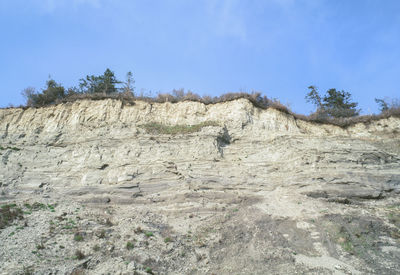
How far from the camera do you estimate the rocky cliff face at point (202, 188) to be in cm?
1073

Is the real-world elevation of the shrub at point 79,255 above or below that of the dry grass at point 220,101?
below

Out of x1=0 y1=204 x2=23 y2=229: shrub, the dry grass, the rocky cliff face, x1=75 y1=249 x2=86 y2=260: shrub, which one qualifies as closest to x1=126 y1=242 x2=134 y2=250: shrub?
the rocky cliff face

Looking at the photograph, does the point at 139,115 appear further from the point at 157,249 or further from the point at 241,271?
the point at 241,271

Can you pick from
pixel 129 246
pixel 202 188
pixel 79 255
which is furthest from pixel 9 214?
pixel 202 188

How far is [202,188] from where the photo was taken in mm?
15125

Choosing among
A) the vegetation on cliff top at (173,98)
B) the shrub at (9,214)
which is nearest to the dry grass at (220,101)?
the vegetation on cliff top at (173,98)

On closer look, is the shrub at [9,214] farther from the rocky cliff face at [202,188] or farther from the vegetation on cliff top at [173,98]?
the vegetation on cliff top at [173,98]

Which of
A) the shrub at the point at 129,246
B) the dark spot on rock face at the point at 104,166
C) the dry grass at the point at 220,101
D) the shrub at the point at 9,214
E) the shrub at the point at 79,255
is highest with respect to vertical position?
the dry grass at the point at 220,101

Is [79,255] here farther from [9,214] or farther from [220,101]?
[220,101]

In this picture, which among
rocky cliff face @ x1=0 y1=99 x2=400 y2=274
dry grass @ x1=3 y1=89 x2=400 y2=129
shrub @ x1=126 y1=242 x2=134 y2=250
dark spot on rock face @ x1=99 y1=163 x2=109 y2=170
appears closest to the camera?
rocky cliff face @ x1=0 y1=99 x2=400 y2=274

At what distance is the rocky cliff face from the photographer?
423 inches

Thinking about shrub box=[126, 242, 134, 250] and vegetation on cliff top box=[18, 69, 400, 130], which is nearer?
shrub box=[126, 242, 134, 250]

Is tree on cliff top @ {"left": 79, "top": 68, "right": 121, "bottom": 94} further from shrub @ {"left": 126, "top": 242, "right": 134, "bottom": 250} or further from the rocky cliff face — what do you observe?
shrub @ {"left": 126, "top": 242, "right": 134, "bottom": 250}

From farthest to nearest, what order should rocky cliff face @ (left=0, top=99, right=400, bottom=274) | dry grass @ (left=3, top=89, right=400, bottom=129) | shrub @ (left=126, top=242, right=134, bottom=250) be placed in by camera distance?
dry grass @ (left=3, top=89, right=400, bottom=129) < shrub @ (left=126, top=242, right=134, bottom=250) < rocky cliff face @ (left=0, top=99, right=400, bottom=274)
